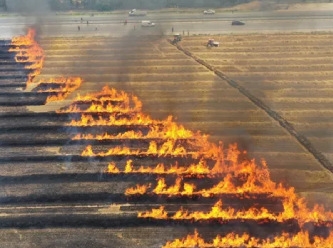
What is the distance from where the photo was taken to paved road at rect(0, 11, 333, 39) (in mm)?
59125

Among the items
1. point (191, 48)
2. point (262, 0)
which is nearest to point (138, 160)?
point (191, 48)

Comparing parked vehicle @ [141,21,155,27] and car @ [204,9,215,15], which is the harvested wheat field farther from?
car @ [204,9,215,15]

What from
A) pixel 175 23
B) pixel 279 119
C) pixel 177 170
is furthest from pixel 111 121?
pixel 175 23

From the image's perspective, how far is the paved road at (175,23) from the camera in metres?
59.1

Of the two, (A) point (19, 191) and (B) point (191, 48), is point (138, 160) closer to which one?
(A) point (19, 191)

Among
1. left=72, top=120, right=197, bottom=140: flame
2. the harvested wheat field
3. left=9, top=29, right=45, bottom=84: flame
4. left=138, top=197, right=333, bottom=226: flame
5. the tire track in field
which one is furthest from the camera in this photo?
left=9, top=29, right=45, bottom=84: flame

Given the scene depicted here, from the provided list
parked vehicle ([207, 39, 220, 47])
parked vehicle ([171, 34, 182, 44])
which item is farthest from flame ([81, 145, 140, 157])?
parked vehicle ([171, 34, 182, 44])

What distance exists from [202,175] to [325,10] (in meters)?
47.7

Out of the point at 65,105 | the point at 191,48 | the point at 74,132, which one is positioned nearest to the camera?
the point at 74,132

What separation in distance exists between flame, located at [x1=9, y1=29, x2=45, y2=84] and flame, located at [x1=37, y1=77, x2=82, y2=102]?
2391 millimetres

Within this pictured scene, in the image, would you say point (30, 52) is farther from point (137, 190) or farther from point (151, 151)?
point (137, 190)

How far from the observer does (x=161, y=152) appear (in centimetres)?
3134

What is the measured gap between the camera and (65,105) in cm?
3809

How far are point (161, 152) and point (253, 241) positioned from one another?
10.1 m
